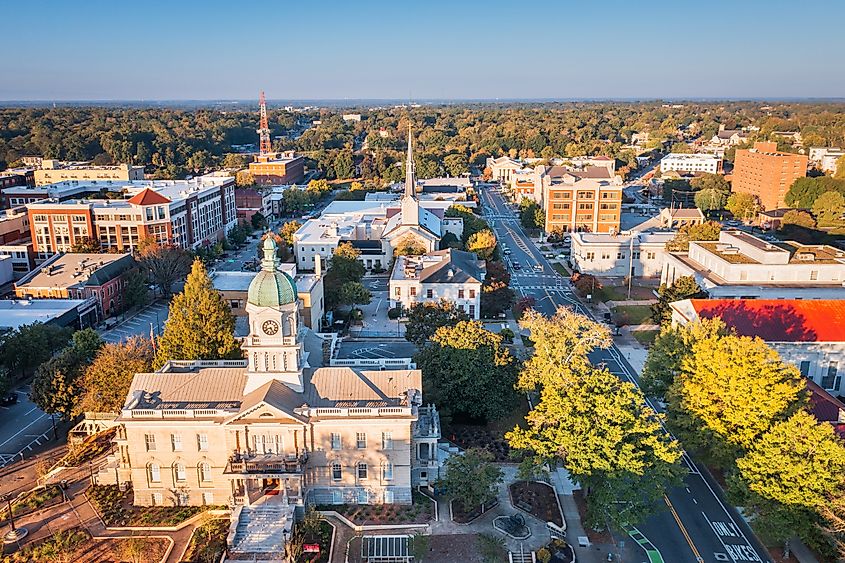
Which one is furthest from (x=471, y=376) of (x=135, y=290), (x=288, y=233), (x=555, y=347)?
(x=288, y=233)

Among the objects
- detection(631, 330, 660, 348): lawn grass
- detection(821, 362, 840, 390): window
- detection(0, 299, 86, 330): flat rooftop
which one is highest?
detection(0, 299, 86, 330): flat rooftop

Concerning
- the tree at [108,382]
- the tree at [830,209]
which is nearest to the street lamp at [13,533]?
the tree at [108,382]

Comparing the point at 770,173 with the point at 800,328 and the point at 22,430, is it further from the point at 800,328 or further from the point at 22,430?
the point at 22,430

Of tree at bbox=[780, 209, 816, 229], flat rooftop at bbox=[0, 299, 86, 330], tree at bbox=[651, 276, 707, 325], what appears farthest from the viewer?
tree at bbox=[780, 209, 816, 229]

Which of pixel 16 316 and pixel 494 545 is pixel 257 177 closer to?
pixel 16 316

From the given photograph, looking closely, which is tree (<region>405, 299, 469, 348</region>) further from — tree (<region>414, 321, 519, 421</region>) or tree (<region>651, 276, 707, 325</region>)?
tree (<region>651, 276, 707, 325</region>)

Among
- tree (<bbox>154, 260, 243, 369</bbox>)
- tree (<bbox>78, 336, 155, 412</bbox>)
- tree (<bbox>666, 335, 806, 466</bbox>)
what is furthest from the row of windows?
tree (<bbox>666, 335, 806, 466</bbox>)

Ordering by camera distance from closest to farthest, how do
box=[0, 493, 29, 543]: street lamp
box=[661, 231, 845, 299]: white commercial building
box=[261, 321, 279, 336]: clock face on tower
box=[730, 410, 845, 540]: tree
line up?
box=[730, 410, 845, 540]: tree → box=[0, 493, 29, 543]: street lamp → box=[261, 321, 279, 336]: clock face on tower → box=[661, 231, 845, 299]: white commercial building
